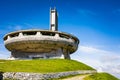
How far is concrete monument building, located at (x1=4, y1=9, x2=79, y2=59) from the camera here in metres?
58.9

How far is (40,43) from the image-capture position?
59.2 m

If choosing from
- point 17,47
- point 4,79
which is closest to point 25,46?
point 17,47

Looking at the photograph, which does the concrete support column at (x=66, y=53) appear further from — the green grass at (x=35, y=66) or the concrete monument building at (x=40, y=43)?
the green grass at (x=35, y=66)

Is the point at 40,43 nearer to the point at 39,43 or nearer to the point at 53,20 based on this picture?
the point at 39,43

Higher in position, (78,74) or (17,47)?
(17,47)

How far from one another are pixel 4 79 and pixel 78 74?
51.2 ft

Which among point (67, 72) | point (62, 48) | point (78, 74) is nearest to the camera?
point (67, 72)

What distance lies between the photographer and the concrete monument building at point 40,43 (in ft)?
193

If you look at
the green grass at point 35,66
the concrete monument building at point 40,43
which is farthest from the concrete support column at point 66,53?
the green grass at point 35,66

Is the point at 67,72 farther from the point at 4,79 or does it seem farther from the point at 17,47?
the point at 17,47

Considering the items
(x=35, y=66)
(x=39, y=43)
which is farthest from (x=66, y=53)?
(x=35, y=66)

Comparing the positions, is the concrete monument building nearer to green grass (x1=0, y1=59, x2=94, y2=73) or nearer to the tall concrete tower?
the tall concrete tower

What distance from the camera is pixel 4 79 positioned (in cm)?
3619

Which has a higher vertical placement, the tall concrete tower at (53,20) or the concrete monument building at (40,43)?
the tall concrete tower at (53,20)
